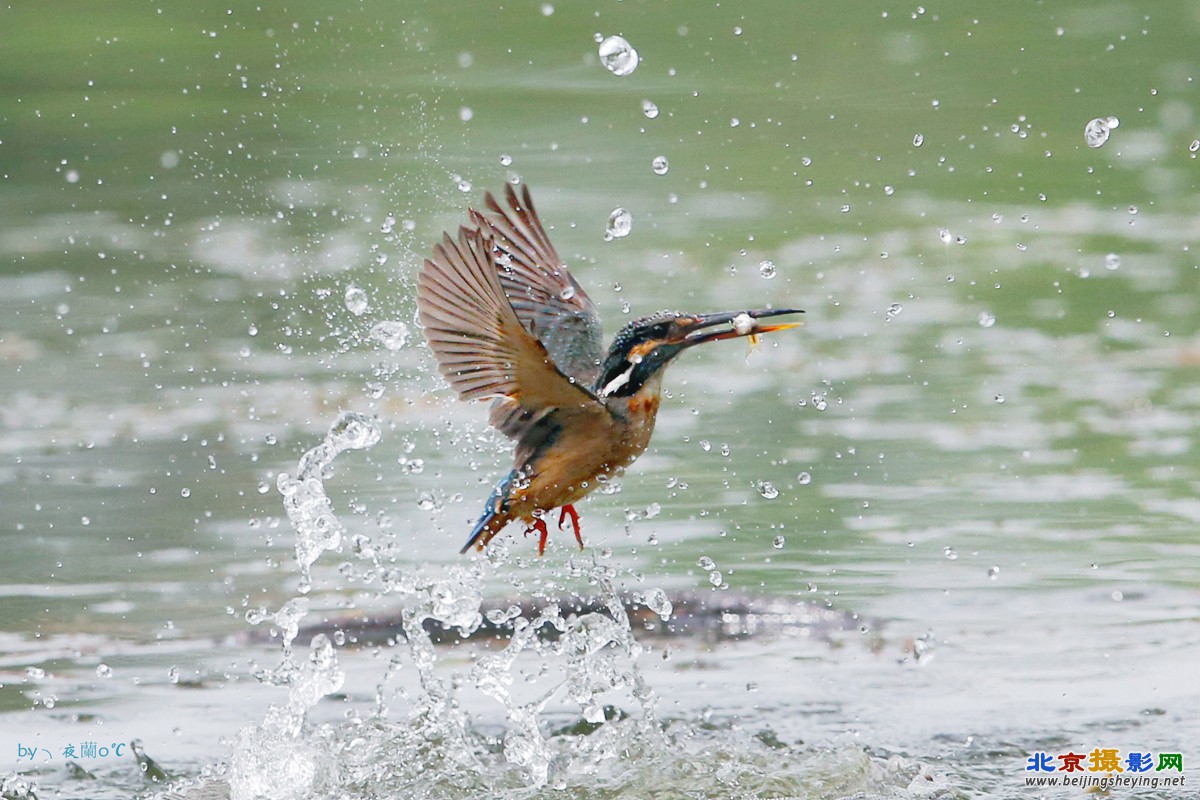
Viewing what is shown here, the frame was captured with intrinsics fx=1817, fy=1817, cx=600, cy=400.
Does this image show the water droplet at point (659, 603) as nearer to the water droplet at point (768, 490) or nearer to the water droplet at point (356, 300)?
the water droplet at point (768, 490)

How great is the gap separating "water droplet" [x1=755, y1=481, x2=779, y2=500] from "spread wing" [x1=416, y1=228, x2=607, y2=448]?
1.63 metres

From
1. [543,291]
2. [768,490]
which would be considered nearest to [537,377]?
[543,291]

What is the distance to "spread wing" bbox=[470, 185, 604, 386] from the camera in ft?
14.0

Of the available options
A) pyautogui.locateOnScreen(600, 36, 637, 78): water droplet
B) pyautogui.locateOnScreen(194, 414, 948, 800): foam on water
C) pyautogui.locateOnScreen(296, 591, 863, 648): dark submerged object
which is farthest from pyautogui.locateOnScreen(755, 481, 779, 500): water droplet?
pyautogui.locateOnScreen(600, 36, 637, 78): water droplet

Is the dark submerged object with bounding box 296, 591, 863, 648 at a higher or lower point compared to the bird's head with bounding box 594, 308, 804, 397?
lower

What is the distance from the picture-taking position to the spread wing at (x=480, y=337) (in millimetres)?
3621

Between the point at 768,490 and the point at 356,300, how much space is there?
180 cm

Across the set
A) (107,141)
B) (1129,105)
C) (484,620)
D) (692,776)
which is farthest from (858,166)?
(692,776)

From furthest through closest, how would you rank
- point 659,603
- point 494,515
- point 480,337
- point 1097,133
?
1. point 1097,133
2. point 659,603
3. point 494,515
4. point 480,337

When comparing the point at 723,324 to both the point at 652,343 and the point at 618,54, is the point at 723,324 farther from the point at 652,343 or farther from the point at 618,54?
the point at 618,54

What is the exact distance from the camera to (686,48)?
10414 millimetres

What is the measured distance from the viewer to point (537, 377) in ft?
12.3

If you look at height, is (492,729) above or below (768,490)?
below

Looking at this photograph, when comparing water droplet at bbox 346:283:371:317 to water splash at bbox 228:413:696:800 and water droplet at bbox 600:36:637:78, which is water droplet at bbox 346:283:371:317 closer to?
water splash at bbox 228:413:696:800
